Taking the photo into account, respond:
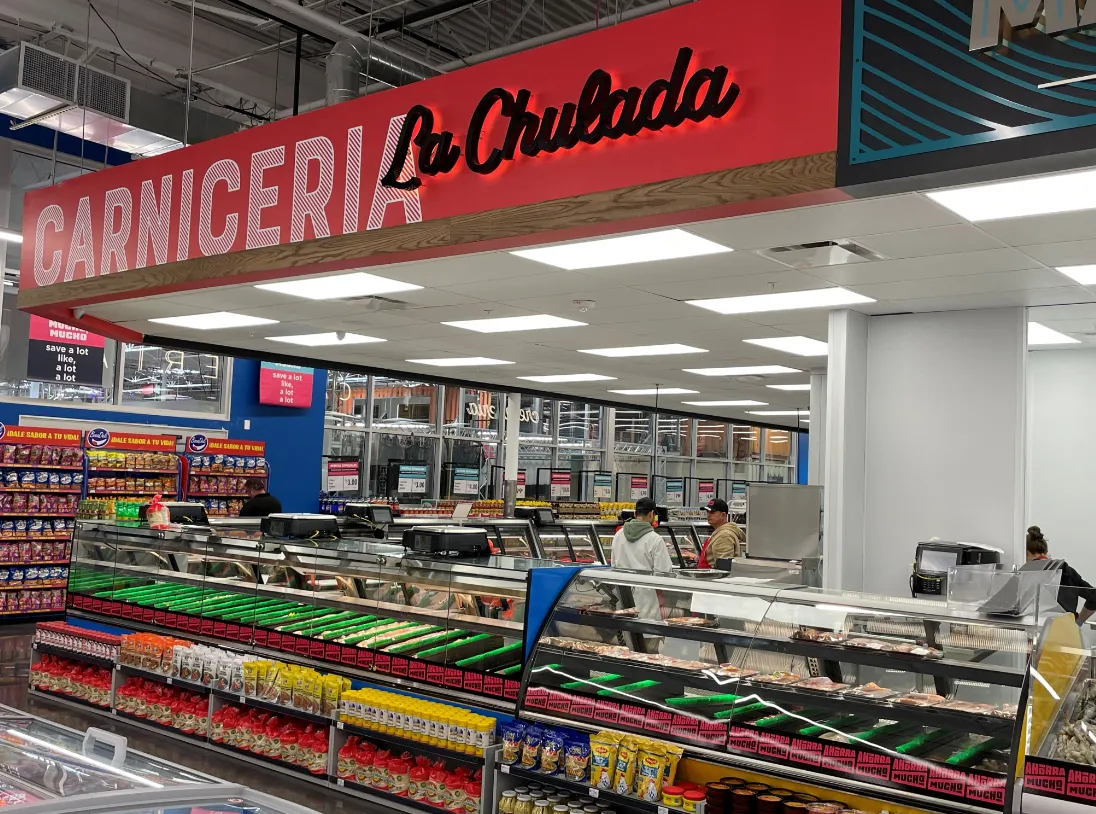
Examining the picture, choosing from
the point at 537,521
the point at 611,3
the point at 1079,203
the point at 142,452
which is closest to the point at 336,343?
the point at 537,521

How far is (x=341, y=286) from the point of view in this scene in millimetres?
6297

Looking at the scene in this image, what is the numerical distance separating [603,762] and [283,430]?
12.5 metres

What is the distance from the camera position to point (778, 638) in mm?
4246

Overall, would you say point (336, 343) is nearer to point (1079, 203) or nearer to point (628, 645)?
point (628, 645)

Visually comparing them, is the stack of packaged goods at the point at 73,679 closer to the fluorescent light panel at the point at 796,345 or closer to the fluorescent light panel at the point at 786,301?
the fluorescent light panel at the point at 786,301

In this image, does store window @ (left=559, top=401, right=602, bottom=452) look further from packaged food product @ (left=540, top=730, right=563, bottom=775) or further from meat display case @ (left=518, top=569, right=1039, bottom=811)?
packaged food product @ (left=540, top=730, right=563, bottom=775)

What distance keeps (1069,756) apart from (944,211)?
208cm

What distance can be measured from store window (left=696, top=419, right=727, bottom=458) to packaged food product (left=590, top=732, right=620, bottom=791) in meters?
21.3

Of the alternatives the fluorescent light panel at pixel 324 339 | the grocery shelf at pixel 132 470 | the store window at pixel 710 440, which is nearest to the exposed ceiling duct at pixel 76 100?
the fluorescent light panel at pixel 324 339

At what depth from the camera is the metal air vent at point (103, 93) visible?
8695 mm

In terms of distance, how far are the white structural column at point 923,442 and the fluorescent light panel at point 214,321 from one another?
15.2 feet

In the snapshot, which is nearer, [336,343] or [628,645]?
[628,645]

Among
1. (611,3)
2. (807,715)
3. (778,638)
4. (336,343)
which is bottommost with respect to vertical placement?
(807,715)

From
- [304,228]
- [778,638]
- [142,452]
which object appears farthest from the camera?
[142,452]
